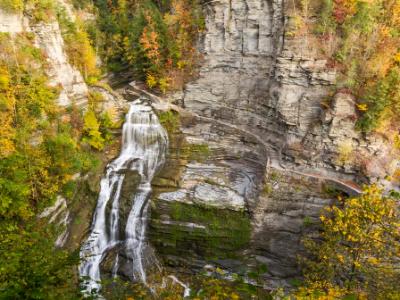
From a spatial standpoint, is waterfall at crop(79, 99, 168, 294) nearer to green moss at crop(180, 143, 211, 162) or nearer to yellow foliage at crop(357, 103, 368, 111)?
green moss at crop(180, 143, 211, 162)

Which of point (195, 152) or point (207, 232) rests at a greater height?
point (195, 152)

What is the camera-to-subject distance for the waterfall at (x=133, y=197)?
18.5 metres

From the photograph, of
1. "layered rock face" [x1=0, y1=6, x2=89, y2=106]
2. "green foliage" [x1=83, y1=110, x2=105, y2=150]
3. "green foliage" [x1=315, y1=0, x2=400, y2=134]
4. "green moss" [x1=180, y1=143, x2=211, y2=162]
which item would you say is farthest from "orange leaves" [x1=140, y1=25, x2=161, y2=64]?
"green foliage" [x1=315, y1=0, x2=400, y2=134]

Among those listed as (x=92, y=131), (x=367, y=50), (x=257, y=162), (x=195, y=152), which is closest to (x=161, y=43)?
(x=92, y=131)

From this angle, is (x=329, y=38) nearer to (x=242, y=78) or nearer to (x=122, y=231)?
(x=242, y=78)

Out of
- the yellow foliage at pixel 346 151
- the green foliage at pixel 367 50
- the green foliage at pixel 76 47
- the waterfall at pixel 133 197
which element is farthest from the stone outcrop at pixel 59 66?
the yellow foliage at pixel 346 151

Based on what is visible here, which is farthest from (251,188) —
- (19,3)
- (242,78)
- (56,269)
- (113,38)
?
(113,38)

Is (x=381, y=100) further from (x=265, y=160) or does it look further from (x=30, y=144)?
(x=30, y=144)

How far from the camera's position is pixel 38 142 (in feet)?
52.6

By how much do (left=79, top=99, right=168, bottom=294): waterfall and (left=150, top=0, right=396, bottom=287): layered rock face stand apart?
1066 millimetres

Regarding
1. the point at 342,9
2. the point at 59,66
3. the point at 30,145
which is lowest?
the point at 30,145

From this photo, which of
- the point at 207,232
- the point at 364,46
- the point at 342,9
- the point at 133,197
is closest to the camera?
the point at 364,46

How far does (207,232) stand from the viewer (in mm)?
18797

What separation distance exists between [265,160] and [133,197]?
9387 millimetres
